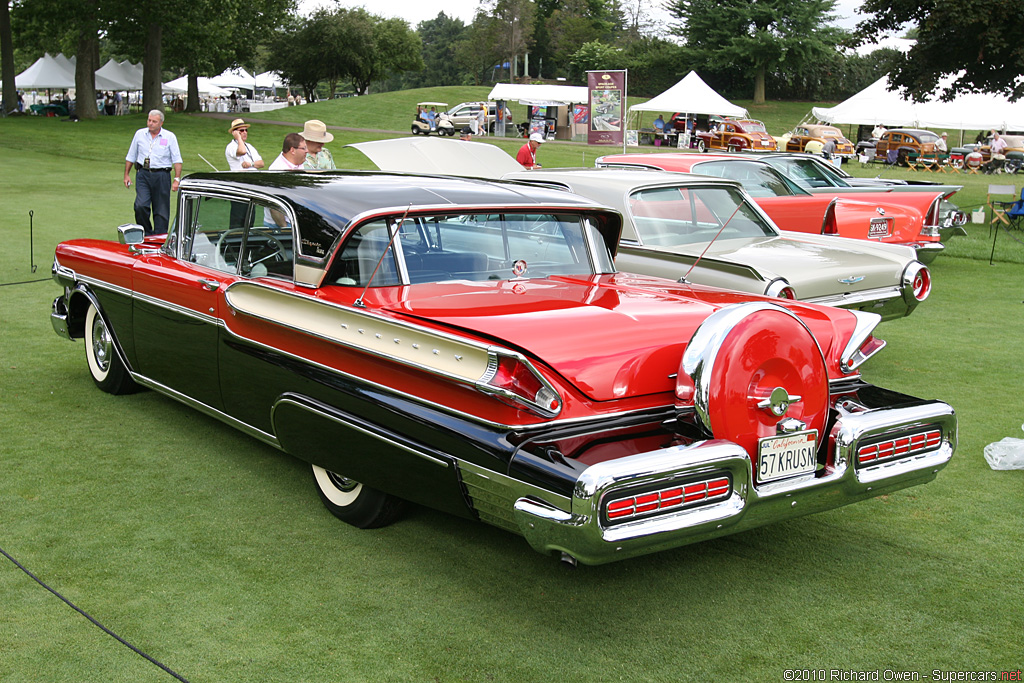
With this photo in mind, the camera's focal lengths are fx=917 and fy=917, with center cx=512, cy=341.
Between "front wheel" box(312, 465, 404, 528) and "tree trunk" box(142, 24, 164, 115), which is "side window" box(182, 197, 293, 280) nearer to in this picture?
"front wheel" box(312, 465, 404, 528)

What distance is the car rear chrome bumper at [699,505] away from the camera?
285 cm

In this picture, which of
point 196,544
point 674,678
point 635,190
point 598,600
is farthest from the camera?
point 635,190

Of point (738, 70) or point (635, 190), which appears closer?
point (635, 190)

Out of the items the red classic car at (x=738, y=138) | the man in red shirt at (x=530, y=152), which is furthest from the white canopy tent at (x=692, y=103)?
the man in red shirt at (x=530, y=152)

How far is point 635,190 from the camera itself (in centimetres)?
746

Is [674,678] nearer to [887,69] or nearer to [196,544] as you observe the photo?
[196,544]

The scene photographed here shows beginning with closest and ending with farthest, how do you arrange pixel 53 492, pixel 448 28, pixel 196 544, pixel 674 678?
1. pixel 674 678
2. pixel 196 544
3. pixel 53 492
4. pixel 448 28

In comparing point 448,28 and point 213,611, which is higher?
point 448,28

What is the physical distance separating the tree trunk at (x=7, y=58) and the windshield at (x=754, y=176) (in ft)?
106

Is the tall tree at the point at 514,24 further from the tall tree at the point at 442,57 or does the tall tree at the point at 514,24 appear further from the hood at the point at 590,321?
the hood at the point at 590,321

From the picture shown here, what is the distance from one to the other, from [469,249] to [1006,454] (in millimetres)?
3095

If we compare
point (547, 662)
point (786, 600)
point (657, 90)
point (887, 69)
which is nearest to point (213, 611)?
point (547, 662)

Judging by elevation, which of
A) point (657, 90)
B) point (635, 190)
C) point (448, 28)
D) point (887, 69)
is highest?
point (448, 28)

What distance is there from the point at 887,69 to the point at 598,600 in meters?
20.3
